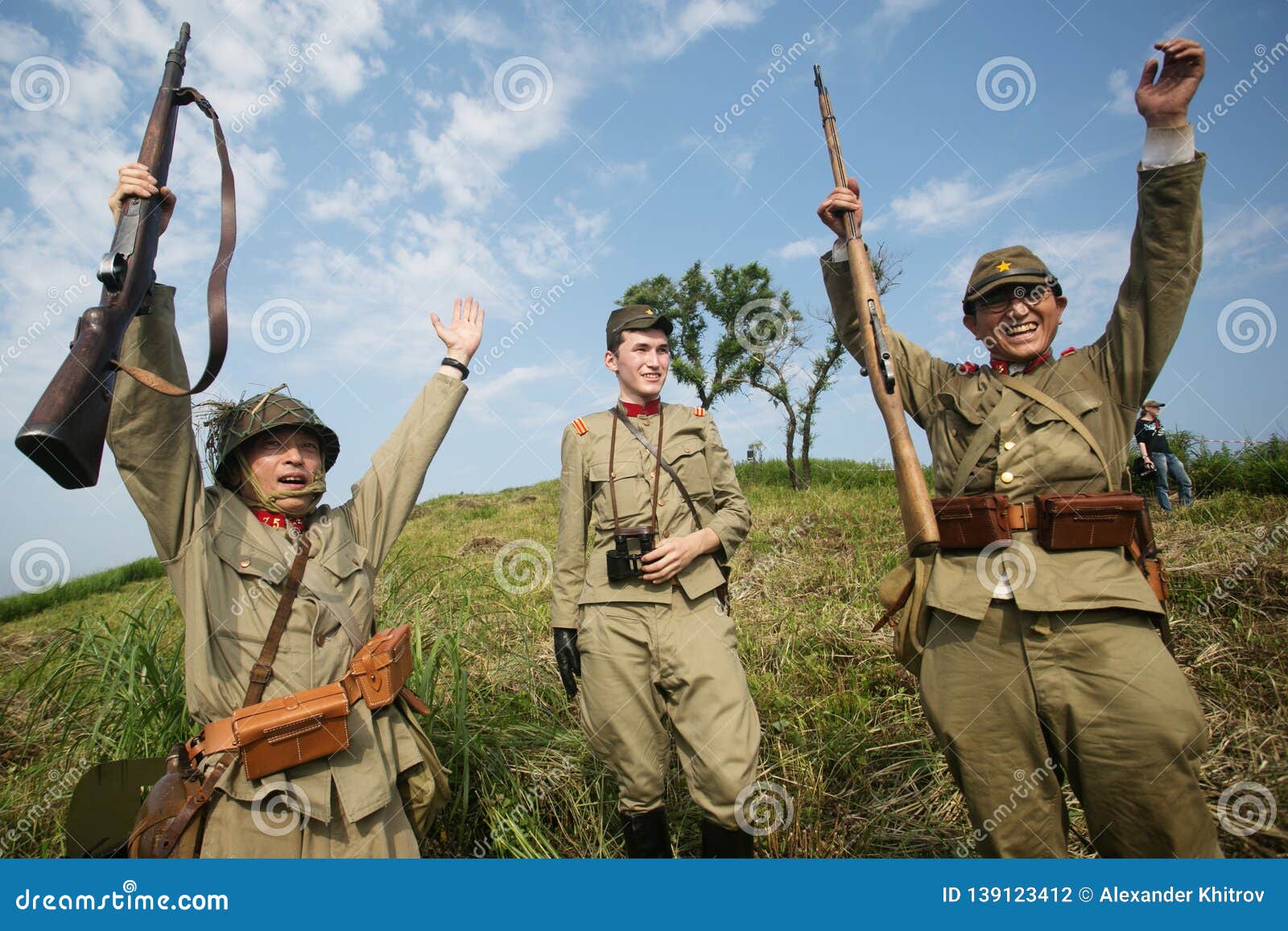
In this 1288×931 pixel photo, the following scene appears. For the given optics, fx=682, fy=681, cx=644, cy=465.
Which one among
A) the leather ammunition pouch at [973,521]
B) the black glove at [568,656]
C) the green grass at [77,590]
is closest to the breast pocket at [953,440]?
the leather ammunition pouch at [973,521]

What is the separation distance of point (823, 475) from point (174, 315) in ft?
58.4

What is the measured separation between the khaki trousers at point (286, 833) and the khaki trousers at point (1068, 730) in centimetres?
211

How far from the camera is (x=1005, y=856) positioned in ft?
7.72

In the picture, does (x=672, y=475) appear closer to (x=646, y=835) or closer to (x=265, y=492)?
(x=646, y=835)

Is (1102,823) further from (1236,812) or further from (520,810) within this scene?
(520,810)

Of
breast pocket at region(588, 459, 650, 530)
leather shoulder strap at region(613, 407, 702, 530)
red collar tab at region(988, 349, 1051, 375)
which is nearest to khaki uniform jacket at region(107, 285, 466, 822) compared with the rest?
breast pocket at region(588, 459, 650, 530)

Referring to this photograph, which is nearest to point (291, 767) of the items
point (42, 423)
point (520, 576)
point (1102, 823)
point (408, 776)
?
point (408, 776)

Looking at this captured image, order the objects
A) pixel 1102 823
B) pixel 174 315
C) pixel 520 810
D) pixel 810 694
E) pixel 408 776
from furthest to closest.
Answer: pixel 810 694, pixel 520 810, pixel 408 776, pixel 174 315, pixel 1102 823

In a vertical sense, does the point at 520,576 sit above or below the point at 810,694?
above

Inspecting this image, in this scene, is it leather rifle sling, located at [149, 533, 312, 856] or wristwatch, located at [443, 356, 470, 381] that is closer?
leather rifle sling, located at [149, 533, 312, 856]

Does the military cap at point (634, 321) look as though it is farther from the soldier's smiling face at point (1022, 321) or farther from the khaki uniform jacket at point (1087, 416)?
the soldier's smiling face at point (1022, 321)

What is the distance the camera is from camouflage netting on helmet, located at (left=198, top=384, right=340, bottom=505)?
8.87 feet

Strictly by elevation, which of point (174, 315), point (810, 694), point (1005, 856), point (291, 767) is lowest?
point (1005, 856)

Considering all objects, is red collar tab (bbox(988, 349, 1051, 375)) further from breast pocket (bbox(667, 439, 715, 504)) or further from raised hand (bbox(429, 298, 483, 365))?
raised hand (bbox(429, 298, 483, 365))
